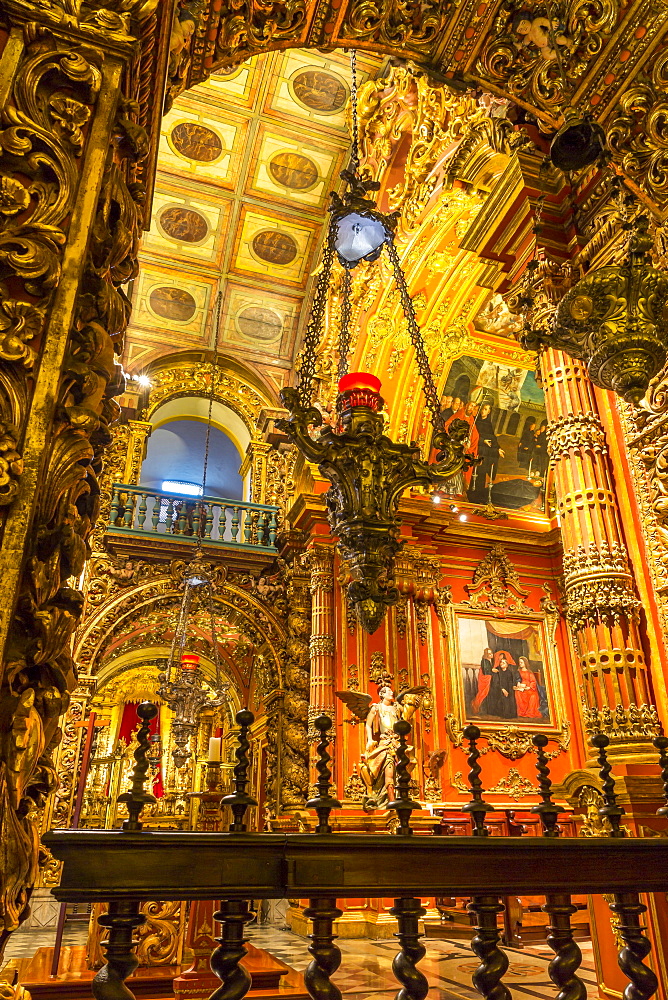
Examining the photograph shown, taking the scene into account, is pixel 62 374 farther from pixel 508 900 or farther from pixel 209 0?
pixel 508 900

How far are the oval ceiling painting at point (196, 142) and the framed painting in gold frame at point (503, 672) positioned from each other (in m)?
7.87

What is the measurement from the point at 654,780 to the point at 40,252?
372cm

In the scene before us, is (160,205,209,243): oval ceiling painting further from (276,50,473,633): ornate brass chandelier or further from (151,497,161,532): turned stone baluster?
(276,50,473,633): ornate brass chandelier

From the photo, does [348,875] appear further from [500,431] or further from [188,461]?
[188,461]

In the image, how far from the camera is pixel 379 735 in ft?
26.7

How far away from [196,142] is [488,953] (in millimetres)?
11068

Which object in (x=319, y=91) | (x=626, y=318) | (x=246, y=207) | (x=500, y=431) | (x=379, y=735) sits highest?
(x=319, y=91)

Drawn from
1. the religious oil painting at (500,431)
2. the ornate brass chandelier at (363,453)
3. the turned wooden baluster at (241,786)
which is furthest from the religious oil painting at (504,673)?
the turned wooden baluster at (241,786)

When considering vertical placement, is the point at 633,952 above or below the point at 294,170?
below

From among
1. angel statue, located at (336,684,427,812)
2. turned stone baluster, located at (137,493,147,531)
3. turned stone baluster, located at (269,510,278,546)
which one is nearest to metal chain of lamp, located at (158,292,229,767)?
turned stone baluster, located at (137,493,147,531)

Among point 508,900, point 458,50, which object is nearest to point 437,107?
point 458,50

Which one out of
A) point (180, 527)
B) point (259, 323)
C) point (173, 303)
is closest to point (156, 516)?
point (180, 527)

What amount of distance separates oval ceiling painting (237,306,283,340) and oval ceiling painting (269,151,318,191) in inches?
87.3

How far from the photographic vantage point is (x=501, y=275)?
8.95 m
